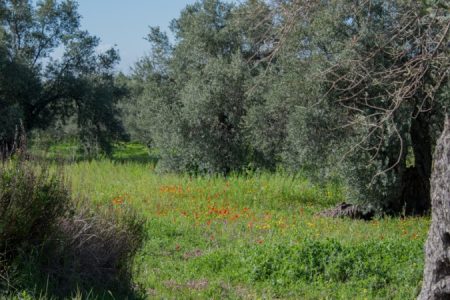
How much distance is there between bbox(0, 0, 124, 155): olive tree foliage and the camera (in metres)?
24.5

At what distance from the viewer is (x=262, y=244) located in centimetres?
848

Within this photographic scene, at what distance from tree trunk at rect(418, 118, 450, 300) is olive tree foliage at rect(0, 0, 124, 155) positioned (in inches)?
797

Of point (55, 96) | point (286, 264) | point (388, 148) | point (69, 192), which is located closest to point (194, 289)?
point (286, 264)

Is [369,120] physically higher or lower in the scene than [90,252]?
higher

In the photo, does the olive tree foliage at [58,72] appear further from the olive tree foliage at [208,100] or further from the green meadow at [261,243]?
the green meadow at [261,243]

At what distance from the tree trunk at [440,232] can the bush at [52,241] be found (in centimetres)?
256

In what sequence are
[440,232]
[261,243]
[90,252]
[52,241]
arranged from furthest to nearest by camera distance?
[261,243] < [90,252] < [52,241] < [440,232]

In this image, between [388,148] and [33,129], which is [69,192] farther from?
[33,129]

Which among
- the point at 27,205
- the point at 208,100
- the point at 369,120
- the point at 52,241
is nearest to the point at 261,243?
the point at 369,120

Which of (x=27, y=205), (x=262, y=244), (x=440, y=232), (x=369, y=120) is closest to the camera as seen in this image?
(x=440, y=232)

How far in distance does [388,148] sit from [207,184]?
4.99 m

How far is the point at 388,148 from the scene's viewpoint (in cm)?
1148

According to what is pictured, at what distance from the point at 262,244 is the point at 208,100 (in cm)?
936

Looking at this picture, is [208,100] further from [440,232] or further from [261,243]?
[440,232]
